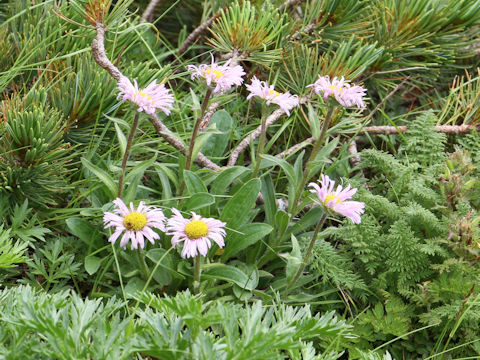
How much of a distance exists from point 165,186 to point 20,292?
0.69 meters

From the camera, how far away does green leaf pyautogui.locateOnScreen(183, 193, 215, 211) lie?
1.68 m

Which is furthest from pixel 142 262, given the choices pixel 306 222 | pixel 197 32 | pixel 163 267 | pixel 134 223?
pixel 197 32

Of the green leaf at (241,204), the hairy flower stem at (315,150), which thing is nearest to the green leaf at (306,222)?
the hairy flower stem at (315,150)

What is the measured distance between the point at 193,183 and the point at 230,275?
12.4 inches

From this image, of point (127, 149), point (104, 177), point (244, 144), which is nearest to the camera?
point (127, 149)

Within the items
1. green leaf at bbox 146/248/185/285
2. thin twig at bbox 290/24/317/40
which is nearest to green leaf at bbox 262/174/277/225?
green leaf at bbox 146/248/185/285

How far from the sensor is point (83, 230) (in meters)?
1.77

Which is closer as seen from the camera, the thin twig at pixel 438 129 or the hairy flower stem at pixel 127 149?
the hairy flower stem at pixel 127 149

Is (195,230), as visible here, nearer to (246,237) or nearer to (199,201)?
(199,201)

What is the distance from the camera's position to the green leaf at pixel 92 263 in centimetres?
167

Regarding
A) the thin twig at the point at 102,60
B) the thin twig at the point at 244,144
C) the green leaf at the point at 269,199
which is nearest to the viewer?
the thin twig at the point at 102,60

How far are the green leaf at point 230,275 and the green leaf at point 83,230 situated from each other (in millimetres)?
377

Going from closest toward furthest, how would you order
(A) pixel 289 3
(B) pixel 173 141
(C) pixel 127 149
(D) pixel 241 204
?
(C) pixel 127 149
(D) pixel 241 204
(B) pixel 173 141
(A) pixel 289 3

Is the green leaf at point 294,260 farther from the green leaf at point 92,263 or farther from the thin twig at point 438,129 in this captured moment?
the thin twig at point 438,129
